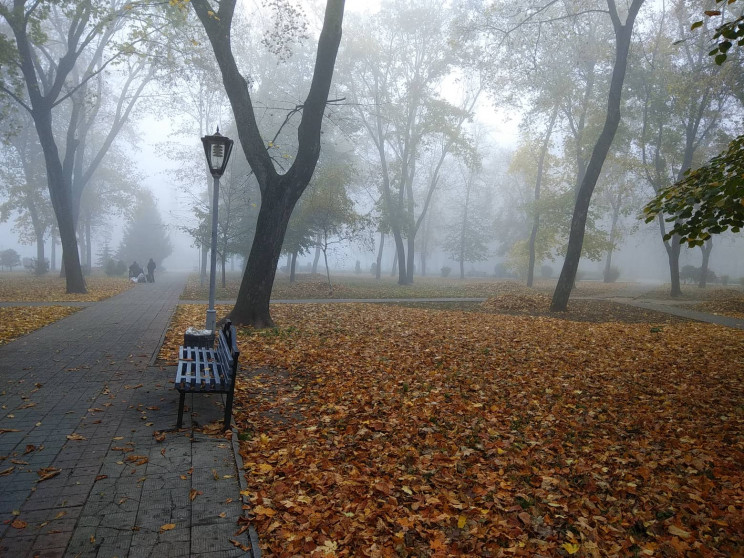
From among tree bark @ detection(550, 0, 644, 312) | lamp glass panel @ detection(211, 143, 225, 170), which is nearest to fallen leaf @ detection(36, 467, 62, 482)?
lamp glass panel @ detection(211, 143, 225, 170)

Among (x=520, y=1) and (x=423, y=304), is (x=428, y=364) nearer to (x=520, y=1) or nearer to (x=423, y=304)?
(x=423, y=304)

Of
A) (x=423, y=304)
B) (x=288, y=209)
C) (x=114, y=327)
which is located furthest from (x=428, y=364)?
(x=423, y=304)

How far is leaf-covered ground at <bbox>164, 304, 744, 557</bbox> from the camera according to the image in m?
2.92

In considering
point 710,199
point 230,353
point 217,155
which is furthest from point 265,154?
point 710,199

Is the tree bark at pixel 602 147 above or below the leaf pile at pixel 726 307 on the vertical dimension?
above

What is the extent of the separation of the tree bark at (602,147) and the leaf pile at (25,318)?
12818 millimetres

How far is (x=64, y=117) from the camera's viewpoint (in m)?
29.4

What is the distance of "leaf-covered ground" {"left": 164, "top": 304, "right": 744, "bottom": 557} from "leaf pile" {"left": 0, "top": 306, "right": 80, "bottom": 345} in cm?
353

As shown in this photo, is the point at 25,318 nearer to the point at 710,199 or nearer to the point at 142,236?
the point at 710,199

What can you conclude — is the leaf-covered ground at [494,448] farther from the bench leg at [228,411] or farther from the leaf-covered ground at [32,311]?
the leaf-covered ground at [32,311]

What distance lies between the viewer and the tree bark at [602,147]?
12.4 meters

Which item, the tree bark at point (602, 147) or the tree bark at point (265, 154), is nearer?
the tree bark at point (265, 154)

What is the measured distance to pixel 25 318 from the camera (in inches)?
Result: 410

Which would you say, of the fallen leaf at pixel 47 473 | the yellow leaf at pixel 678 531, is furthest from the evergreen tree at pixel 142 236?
the yellow leaf at pixel 678 531
